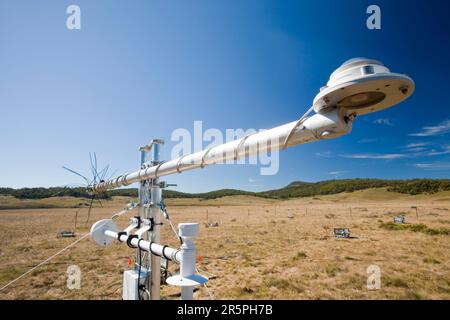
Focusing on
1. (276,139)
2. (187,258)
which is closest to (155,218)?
(187,258)

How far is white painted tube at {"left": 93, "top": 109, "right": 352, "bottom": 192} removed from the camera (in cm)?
194

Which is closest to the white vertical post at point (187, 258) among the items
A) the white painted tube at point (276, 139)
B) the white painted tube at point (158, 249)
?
the white painted tube at point (158, 249)

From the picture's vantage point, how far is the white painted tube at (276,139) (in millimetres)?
1940

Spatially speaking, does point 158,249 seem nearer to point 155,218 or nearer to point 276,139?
point 155,218

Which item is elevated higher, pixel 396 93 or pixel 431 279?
pixel 396 93

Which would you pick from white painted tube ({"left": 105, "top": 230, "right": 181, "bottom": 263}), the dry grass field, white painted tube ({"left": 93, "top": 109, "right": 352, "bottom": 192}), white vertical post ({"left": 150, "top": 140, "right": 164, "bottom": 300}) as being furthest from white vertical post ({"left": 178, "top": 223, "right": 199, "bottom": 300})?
the dry grass field

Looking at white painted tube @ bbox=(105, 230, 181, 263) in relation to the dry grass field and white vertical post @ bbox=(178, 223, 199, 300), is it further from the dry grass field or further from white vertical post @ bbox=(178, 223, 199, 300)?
the dry grass field
